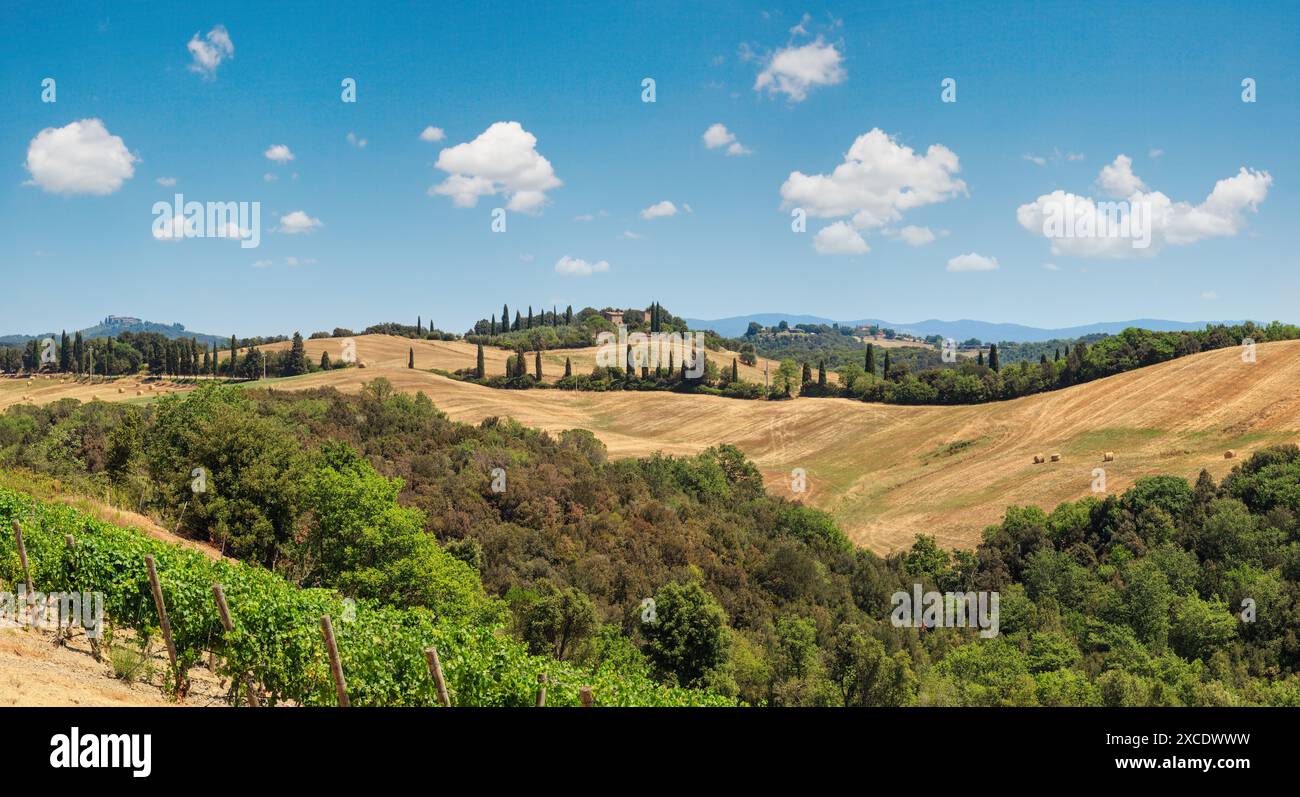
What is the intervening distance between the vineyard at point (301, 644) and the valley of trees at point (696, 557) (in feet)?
38.2

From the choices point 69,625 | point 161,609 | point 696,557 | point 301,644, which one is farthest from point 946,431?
point 161,609

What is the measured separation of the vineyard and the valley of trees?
11.7m

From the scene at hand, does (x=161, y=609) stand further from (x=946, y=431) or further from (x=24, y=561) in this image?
(x=946, y=431)

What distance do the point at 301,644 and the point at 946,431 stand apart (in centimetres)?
10379

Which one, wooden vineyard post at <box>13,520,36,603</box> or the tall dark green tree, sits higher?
the tall dark green tree

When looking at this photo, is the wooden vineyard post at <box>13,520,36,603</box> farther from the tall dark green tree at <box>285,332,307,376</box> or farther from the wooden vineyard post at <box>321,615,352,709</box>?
the tall dark green tree at <box>285,332,307,376</box>

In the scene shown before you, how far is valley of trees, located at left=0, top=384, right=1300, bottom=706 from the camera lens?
32125 millimetres

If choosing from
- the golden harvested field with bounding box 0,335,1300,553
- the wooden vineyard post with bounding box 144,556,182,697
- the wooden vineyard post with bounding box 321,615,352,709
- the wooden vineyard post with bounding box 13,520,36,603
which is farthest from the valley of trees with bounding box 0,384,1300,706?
the wooden vineyard post with bounding box 321,615,352,709

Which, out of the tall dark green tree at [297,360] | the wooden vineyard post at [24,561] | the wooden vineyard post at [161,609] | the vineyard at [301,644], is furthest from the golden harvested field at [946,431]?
the wooden vineyard post at [24,561]

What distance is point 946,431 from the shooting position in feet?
350

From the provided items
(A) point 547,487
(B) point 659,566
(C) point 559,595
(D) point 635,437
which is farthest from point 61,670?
(D) point 635,437

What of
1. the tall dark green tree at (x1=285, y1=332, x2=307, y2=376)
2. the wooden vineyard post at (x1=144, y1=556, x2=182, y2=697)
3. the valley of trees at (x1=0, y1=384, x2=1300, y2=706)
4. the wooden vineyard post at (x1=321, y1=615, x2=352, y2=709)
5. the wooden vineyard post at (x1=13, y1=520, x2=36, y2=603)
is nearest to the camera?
the wooden vineyard post at (x1=321, y1=615, x2=352, y2=709)

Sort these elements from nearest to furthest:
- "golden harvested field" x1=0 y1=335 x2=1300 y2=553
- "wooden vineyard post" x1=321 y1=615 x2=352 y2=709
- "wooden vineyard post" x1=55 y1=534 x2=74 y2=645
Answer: "wooden vineyard post" x1=321 y1=615 x2=352 y2=709, "wooden vineyard post" x1=55 y1=534 x2=74 y2=645, "golden harvested field" x1=0 y1=335 x2=1300 y2=553

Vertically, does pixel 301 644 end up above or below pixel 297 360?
below
